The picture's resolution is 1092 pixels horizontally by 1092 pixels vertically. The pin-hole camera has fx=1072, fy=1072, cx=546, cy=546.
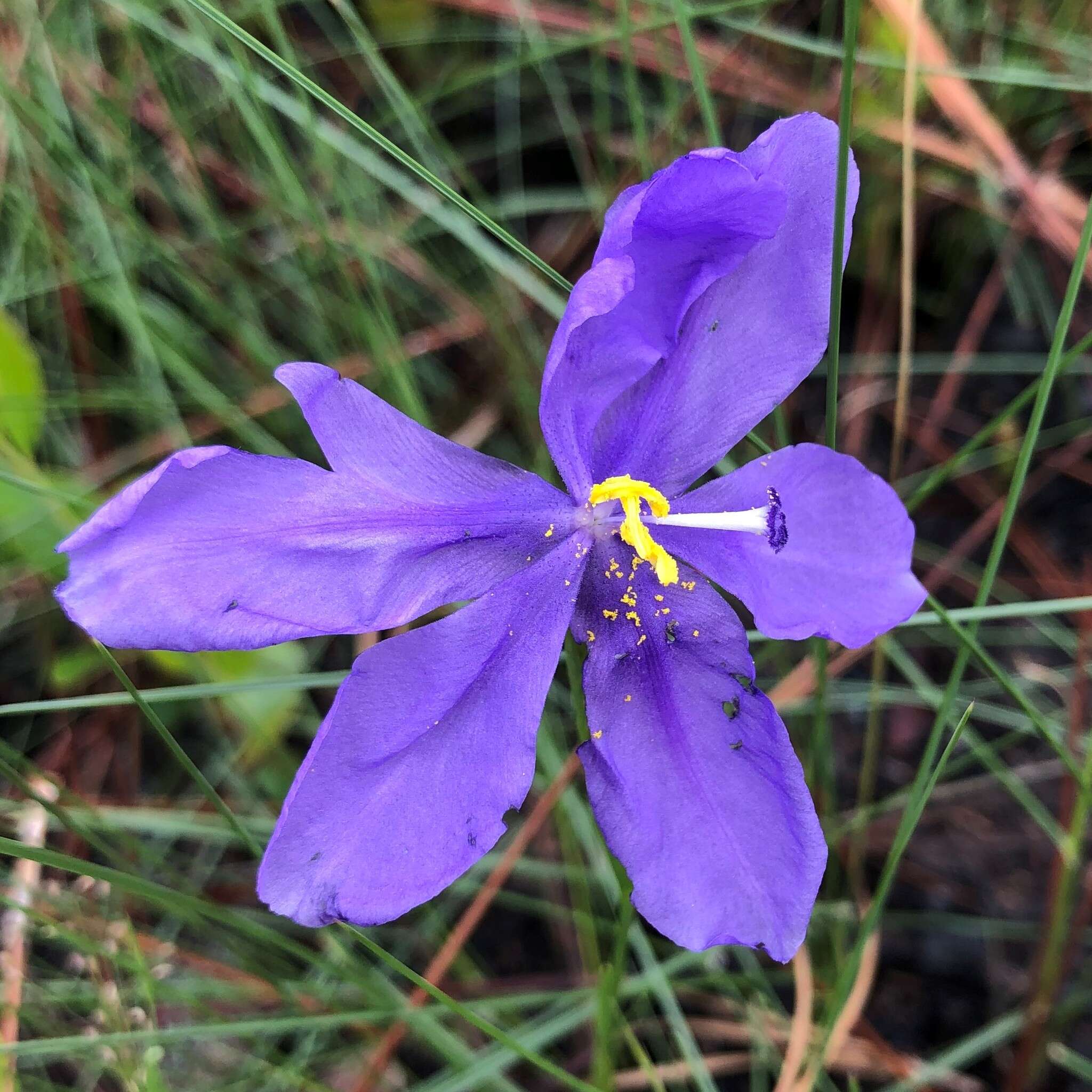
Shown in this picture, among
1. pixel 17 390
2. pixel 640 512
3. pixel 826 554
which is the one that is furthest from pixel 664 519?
pixel 17 390

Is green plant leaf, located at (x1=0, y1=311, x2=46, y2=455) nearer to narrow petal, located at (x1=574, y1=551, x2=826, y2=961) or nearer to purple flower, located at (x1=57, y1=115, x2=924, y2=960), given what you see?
purple flower, located at (x1=57, y1=115, x2=924, y2=960)

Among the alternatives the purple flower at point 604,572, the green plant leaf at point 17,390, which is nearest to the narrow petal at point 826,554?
the purple flower at point 604,572

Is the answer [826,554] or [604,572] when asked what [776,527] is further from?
[604,572]

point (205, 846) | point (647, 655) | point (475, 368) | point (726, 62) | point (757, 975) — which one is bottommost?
→ point (757, 975)

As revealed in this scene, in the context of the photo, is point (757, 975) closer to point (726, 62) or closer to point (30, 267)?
point (726, 62)

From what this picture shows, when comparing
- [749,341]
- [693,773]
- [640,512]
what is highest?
[749,341]

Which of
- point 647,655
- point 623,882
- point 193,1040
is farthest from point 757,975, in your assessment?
point 193,1040

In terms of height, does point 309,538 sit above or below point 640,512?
above
